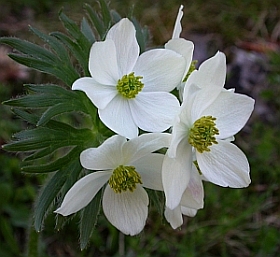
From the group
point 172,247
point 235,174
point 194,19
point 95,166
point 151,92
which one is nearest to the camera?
point 95,166

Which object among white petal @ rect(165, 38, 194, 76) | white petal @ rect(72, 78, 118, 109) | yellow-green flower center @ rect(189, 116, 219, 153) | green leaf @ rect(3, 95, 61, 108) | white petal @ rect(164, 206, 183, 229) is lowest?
white petal @ rect(164, 206, 183, 229)

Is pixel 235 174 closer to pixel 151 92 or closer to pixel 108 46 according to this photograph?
pixel 151 92

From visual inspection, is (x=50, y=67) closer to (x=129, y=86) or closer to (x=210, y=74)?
(x=129, y=86)

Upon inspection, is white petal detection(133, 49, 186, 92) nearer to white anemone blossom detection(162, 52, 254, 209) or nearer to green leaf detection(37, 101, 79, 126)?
white anemone blossom detection(162, 52, 254, 209)

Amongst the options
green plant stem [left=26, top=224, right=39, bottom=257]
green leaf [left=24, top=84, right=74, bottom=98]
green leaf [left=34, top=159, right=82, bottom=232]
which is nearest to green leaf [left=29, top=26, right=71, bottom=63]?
green leaf [left=24, top=84, right=74, bottom=98]

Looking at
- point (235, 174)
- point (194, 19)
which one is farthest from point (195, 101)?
point (194, 19)

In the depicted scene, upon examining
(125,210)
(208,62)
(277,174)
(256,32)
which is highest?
(208,62)

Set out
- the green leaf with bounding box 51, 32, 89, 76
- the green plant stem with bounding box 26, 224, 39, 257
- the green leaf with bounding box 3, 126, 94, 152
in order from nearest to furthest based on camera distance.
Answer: the green leaf with bounding box 3, 126, 94, 152, the green leaf with bounding box 51, 32, 89, 76, the green plant stem with bounding box 26, 224, 39, 257

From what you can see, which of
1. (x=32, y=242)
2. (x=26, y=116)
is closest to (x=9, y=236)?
(x=32, y=242)
